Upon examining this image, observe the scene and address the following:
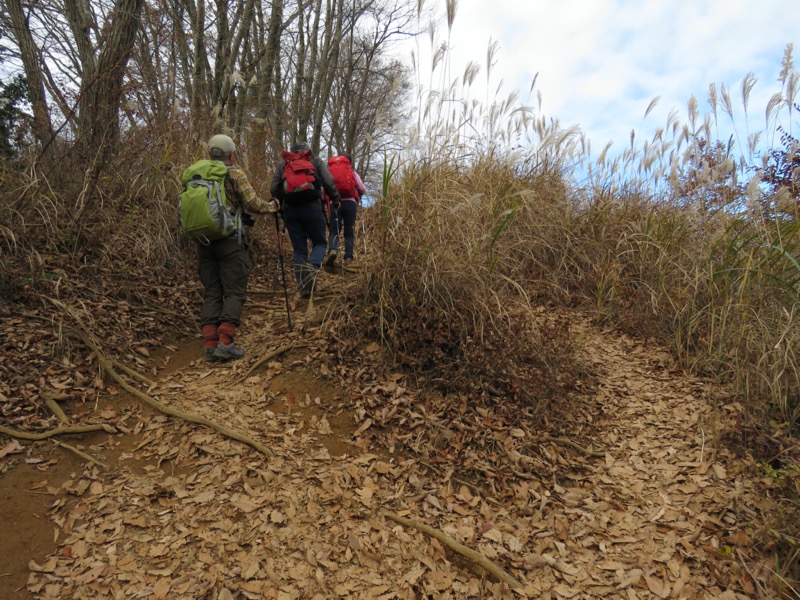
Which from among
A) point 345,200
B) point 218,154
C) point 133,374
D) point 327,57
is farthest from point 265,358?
point 327,57

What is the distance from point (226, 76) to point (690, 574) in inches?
333

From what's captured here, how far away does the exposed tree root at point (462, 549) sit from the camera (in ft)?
8.95

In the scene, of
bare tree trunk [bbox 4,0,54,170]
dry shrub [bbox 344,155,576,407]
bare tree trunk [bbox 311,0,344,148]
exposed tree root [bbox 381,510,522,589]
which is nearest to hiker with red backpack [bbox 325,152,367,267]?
dry shrub [bbox 344,155,576,407]

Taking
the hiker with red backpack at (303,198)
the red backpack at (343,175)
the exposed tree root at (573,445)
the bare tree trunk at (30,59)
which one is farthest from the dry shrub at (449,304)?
the bare tree trunk at (30,59)

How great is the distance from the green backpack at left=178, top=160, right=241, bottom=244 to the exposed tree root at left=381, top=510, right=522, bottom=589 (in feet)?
9.42

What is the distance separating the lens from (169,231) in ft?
18.2

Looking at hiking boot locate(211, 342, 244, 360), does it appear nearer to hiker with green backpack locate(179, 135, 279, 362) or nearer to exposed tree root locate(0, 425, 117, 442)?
hiker with green backpack locate(179, 135, 279, 362)

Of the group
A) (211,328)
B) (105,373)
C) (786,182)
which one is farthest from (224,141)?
(786,182)

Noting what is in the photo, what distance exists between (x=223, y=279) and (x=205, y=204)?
2.56 ft

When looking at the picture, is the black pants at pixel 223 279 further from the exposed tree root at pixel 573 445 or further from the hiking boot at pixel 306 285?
the exposed tree root at pixel 573 445

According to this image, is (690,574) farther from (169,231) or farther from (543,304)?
(169,231)

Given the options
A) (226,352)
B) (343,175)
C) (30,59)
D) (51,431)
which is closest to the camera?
(51,431)

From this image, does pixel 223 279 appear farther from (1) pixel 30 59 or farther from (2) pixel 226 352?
(1) pixel 30 59

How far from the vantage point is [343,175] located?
21.0ft
